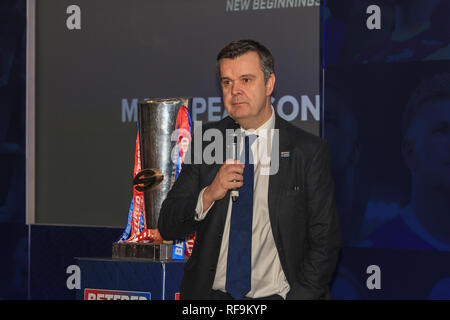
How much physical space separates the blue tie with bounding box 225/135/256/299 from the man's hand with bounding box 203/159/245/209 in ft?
0.45

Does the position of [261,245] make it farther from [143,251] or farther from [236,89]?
[143,251]

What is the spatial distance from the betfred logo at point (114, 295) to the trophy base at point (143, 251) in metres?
0.19

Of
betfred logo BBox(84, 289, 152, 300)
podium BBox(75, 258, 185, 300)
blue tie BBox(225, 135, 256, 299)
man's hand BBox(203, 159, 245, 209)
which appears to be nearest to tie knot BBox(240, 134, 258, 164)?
blue tie BBox(225, 135, 256, 299)

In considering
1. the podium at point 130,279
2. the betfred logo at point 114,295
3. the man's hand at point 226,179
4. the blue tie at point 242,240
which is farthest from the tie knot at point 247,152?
the betfred logo at point 114,295

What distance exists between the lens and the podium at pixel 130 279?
10.7 ft

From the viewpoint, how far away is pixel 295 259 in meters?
2.25

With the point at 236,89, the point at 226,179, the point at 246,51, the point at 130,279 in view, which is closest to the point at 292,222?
the point at 226,179

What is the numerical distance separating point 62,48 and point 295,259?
3568mm

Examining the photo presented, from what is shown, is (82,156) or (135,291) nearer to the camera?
(135,291)

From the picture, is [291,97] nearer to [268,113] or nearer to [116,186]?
[116,186]

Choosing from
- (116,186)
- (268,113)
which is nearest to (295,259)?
(268,113)

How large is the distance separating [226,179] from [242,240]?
0.83 ft

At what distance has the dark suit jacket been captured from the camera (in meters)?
2.24

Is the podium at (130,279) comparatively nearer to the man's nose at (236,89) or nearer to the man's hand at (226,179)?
the man's hand at (226,179)
